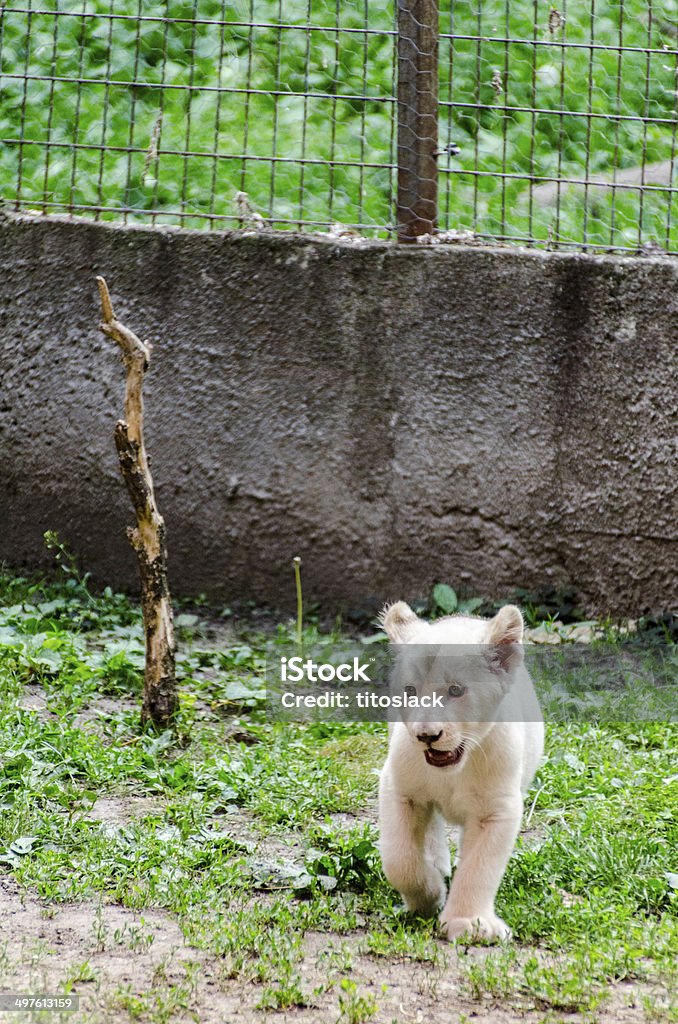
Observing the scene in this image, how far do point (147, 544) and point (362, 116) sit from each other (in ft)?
9.81

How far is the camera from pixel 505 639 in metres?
3.60

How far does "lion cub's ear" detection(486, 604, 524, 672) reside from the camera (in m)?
3.58

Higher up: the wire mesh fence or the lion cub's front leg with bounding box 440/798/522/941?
the wire mesh fence

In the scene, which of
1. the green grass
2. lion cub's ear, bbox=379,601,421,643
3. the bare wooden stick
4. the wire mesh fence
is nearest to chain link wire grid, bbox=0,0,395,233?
the wire mesh fence

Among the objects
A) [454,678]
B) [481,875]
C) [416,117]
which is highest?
[416,117]

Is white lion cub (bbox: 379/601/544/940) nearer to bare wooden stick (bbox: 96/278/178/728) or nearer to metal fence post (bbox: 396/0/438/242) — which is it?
bare wooden stick (bbox: 96/278/178/728)

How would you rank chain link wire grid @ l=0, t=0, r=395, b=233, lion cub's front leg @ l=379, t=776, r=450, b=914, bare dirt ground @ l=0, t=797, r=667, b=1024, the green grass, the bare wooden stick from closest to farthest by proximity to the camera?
bare dirt ground @ l=0, t=797, r=667, b=1024 < the green grass < lion cub's front leg @ l=379, t=776, r=450, b=914 < the bare wooden stick < chain link wire grid @ l=0, t=0, r=395, b=233

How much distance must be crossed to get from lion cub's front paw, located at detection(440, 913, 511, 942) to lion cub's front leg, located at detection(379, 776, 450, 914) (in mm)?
145

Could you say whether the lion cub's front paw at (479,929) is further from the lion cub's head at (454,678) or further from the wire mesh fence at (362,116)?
the wire mesh fence at (362,116)

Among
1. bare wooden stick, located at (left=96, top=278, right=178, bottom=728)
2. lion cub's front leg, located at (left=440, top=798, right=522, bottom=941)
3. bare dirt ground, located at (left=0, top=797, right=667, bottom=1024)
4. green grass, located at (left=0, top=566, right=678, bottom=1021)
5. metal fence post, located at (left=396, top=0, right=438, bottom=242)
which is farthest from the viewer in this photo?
metal fence post, located at (left=396, top=0, right=438, bottom=242)

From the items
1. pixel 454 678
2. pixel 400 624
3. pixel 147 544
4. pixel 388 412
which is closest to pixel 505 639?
pixel 454 678

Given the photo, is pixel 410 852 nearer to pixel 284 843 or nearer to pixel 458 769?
pixel 458 769

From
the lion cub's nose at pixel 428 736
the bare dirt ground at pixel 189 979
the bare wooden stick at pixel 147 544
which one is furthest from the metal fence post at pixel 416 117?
the bare dirt ground at pixel 189 979

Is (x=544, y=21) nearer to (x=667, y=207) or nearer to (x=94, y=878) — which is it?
(x=667, y=207)
